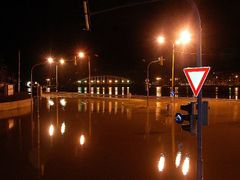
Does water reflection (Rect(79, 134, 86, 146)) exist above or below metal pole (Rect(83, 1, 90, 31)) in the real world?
below

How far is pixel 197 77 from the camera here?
7246 millimetres

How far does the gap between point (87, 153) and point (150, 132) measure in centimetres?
572

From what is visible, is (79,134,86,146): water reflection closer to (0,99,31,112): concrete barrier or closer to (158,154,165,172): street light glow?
(158,154,165,172): street light glow

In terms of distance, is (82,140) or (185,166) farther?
(82,140)

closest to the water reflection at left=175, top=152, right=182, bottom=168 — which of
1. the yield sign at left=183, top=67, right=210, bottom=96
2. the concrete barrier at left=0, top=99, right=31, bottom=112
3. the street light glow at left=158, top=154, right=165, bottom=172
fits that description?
the street light glow at left=158, top=154, right=165, bottom=172

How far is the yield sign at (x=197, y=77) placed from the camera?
7.09m

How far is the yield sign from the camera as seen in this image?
7.09 meters

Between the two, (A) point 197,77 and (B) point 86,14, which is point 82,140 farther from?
(A) point 197,77

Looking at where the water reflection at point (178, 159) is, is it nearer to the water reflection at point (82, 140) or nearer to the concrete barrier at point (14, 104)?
the water reflection at point (82, 140)

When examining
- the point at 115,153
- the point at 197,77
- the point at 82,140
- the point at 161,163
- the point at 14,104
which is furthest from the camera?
the point at 14,104

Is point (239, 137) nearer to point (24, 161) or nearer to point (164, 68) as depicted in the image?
point (24, 161)

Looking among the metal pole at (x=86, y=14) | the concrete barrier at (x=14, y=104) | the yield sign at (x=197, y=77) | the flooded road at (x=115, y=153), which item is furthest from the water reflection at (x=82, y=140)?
the concrete barrier at (x=14, y=104)

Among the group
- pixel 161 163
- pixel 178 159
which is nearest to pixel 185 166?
pixel 161 163

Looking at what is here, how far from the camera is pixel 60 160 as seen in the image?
10352mm
